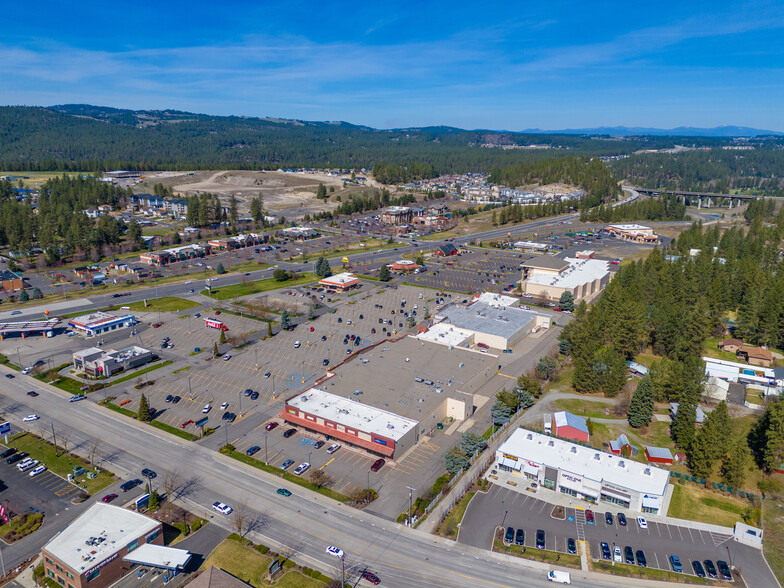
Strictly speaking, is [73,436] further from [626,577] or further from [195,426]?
[626,577]

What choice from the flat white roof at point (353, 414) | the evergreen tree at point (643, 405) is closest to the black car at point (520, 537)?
the flat white roof at point (353, 414)

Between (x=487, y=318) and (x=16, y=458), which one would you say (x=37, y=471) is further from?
(x=487, y=318)

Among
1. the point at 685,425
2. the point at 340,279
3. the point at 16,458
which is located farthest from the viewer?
the point at 340,279

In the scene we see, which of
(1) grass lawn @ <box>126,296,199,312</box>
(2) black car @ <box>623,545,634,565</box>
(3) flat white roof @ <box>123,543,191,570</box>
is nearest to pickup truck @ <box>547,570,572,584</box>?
(2) black car @ <box>623,545,634,565</box>

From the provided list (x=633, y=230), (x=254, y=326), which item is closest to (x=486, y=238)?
(x=633, y=230)

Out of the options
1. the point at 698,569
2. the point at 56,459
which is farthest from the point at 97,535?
the point at 698,569

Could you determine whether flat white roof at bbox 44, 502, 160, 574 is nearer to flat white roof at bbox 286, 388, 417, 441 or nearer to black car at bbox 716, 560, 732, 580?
flat white roof at bbox 286, 388, 417, 441
